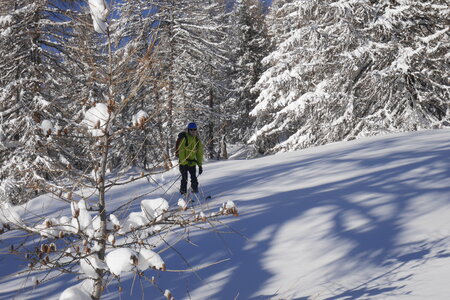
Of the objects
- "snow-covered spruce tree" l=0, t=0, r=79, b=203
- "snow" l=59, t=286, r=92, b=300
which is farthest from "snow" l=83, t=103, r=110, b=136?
"snow-covered spruce tree" l=0, t=0, r=79, b=203

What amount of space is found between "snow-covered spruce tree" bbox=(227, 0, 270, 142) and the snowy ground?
1842 centimetres

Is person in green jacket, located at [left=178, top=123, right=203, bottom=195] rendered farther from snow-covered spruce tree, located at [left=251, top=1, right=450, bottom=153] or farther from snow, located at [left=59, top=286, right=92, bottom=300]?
snow-covered spruce tree, located at [left=251, top=1, right=450, bottom=153]

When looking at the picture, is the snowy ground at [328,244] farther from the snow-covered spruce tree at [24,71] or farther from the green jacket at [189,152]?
the snow-covered spruce tree at [24,71]

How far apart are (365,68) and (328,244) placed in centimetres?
1143

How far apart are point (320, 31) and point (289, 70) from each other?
2.19 m

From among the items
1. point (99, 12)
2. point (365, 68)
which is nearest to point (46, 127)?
point (99, 12)

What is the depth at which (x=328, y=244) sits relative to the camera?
4590mm

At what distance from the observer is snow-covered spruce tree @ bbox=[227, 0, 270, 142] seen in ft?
82.9

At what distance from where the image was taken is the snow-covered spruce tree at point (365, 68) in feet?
42.2

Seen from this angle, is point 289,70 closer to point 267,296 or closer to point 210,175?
point 210,175

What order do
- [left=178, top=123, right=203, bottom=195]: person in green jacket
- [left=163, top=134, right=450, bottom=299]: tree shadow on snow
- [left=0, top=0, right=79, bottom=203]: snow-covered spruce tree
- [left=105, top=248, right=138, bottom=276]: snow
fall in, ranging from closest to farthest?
[left=105, top=248, right=138, bottom=276]: snow
[left=163, top=134, right=450, bottom=299]: tree shadow on snow
[left=178, top=123, right=203, bottom=195]: person in green jacket
[left=0, top=0, right=79, bottom=203]: snow-covered spruce tree

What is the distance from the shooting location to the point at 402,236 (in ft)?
14.5


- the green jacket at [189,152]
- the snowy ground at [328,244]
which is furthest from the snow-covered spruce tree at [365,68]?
the green jacket at [189,152]

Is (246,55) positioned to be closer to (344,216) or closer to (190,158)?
(190,158)
